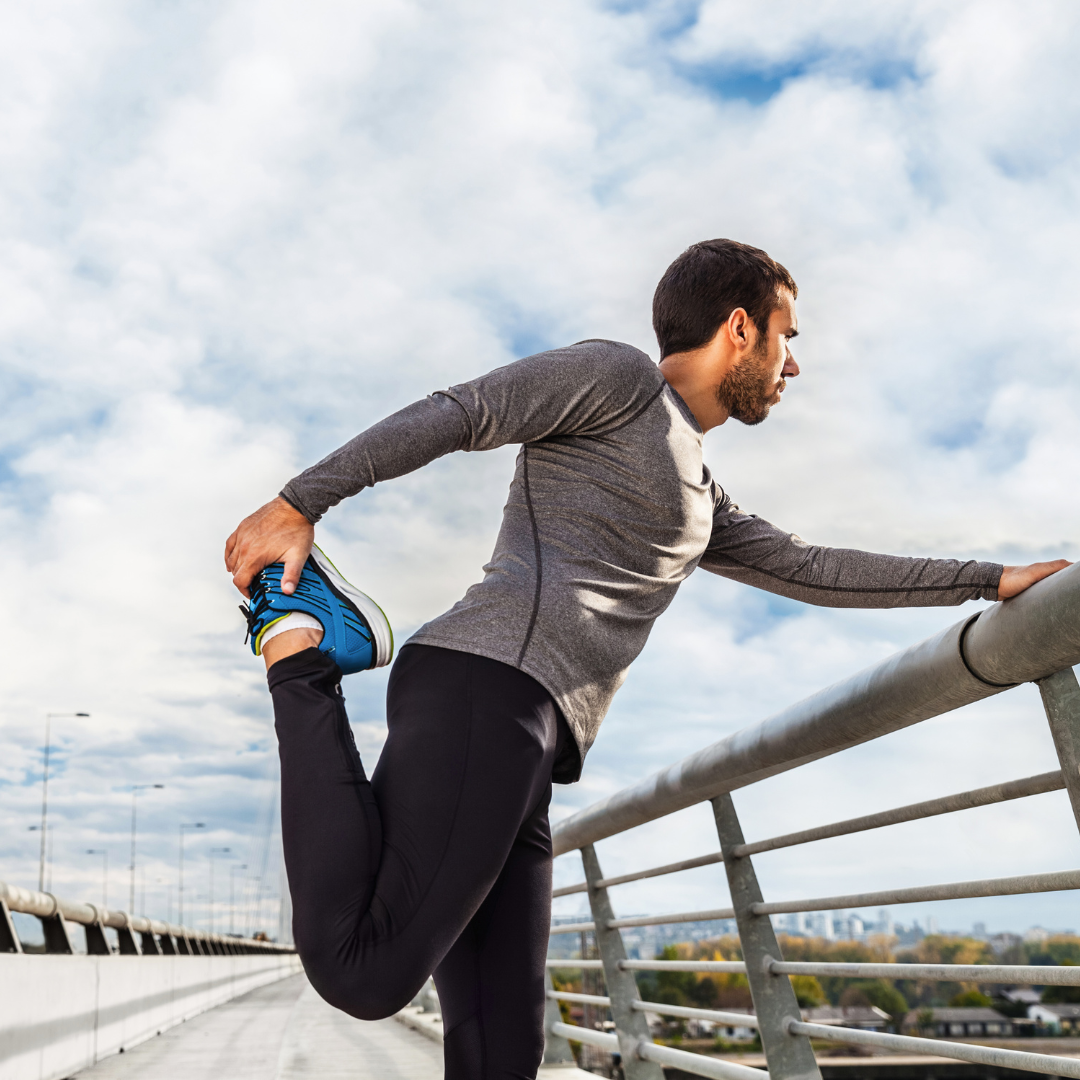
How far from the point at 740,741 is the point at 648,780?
31.2 inches

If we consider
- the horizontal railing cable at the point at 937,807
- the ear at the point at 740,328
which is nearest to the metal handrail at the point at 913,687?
the horizontal railing cable at the point at 937,807

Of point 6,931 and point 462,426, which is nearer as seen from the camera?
point 462,426

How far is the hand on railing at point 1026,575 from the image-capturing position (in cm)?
199

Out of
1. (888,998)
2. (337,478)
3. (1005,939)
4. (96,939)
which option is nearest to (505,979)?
(337,478)

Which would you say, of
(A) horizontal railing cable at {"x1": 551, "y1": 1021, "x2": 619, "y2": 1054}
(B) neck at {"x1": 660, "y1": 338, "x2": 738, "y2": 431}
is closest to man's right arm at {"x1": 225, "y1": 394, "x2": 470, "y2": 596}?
(B) neck at {"x1": 660, "y1": 338, "x2": 738, "y2": 431}

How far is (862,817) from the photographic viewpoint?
245 cm

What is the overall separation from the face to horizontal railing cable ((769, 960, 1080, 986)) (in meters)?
1.21

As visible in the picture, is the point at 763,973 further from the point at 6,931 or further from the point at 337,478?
the point at 6,931

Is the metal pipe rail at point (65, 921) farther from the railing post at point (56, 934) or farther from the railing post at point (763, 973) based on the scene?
the railing post at point (763, 973)

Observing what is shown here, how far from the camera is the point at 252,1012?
11094mm

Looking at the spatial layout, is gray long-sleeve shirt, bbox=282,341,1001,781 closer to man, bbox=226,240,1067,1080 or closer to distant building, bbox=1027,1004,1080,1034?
man, bbox=226,240,1067,1080

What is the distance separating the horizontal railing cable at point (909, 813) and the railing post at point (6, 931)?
2.81 metres

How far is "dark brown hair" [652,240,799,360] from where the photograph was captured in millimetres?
2443

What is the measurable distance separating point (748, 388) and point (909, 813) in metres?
0.96
